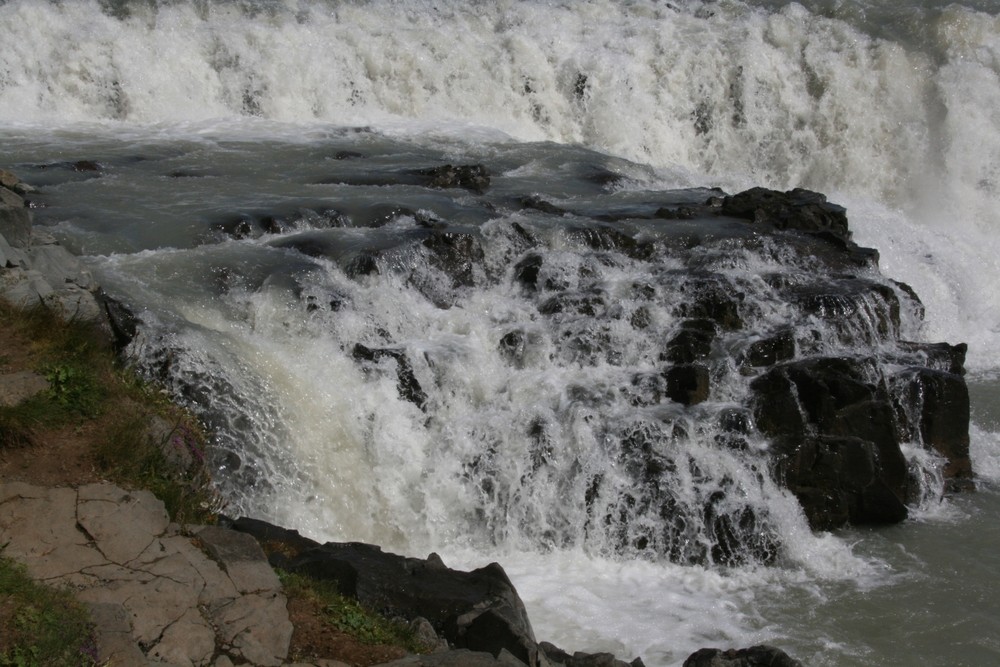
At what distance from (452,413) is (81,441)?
499cm

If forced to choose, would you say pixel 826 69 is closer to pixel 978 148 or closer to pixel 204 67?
Result: pixel 978 148

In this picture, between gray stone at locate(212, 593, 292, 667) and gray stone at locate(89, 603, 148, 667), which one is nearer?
gray stone at locate(89, 603, 148, 667)

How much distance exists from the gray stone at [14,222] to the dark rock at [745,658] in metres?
6.51

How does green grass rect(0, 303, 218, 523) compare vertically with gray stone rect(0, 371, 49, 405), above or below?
below

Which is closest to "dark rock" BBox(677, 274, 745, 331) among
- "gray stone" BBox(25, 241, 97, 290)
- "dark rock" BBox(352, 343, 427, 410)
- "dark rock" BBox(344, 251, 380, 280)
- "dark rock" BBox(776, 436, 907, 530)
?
"dark rock" BBox(776, 436, 907, 530)

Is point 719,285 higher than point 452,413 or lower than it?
higher

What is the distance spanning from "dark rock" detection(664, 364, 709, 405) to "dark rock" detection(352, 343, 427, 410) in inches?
105

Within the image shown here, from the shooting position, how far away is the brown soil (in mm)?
5914

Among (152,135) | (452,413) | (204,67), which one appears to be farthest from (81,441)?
(204,67)

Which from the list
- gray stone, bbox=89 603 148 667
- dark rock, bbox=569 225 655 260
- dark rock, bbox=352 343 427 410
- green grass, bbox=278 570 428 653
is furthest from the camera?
dark rock, bbox=569 225 655 260

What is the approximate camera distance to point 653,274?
14055 millimetres

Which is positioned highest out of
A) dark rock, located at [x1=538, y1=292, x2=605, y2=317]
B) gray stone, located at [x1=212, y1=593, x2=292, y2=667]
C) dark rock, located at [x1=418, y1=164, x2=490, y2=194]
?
dark rock, located at [x1=418, y1=164, x2=490, y2=194]

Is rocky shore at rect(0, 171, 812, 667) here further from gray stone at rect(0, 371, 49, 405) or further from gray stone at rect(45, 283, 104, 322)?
gray stone at rect(45, 283, 104, 322)

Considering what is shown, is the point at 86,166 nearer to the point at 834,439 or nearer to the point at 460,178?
the point at 460,178
